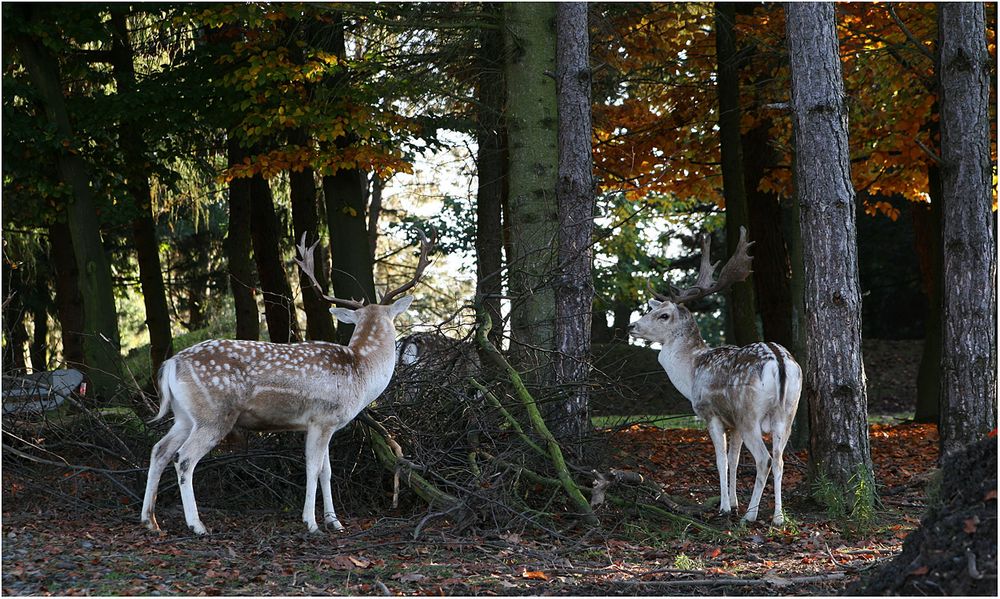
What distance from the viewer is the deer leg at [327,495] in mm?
7423

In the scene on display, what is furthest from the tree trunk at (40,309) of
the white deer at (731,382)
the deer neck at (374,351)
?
the white deer at (731,382)

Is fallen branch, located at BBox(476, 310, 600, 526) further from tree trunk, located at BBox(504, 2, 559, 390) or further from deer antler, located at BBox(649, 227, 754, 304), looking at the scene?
deer antler, located at BBox(649, 227, 754, 304)

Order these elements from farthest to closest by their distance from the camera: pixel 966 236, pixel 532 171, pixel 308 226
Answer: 1. pixel 308 226
2. pixel 532 171
3. pixel 966 236

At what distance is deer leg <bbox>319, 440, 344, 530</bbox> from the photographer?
7.42m

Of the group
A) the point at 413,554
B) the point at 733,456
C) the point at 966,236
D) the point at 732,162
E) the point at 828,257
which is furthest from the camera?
the point at 732,162

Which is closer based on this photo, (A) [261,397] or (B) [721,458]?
(A) [261,397]

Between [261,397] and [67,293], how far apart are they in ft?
31.8

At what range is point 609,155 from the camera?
15.1m

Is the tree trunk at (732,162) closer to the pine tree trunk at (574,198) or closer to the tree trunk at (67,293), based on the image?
the pine tree trunk at (574,198)

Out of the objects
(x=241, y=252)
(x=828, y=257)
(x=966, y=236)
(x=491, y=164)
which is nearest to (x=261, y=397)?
(x=828, y=257)

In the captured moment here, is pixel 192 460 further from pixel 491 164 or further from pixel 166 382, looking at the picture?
pixel 491 164

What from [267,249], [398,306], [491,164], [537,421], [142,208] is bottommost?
[537,421]

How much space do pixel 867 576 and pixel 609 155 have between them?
10.2 m

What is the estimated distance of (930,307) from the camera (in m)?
14.6
